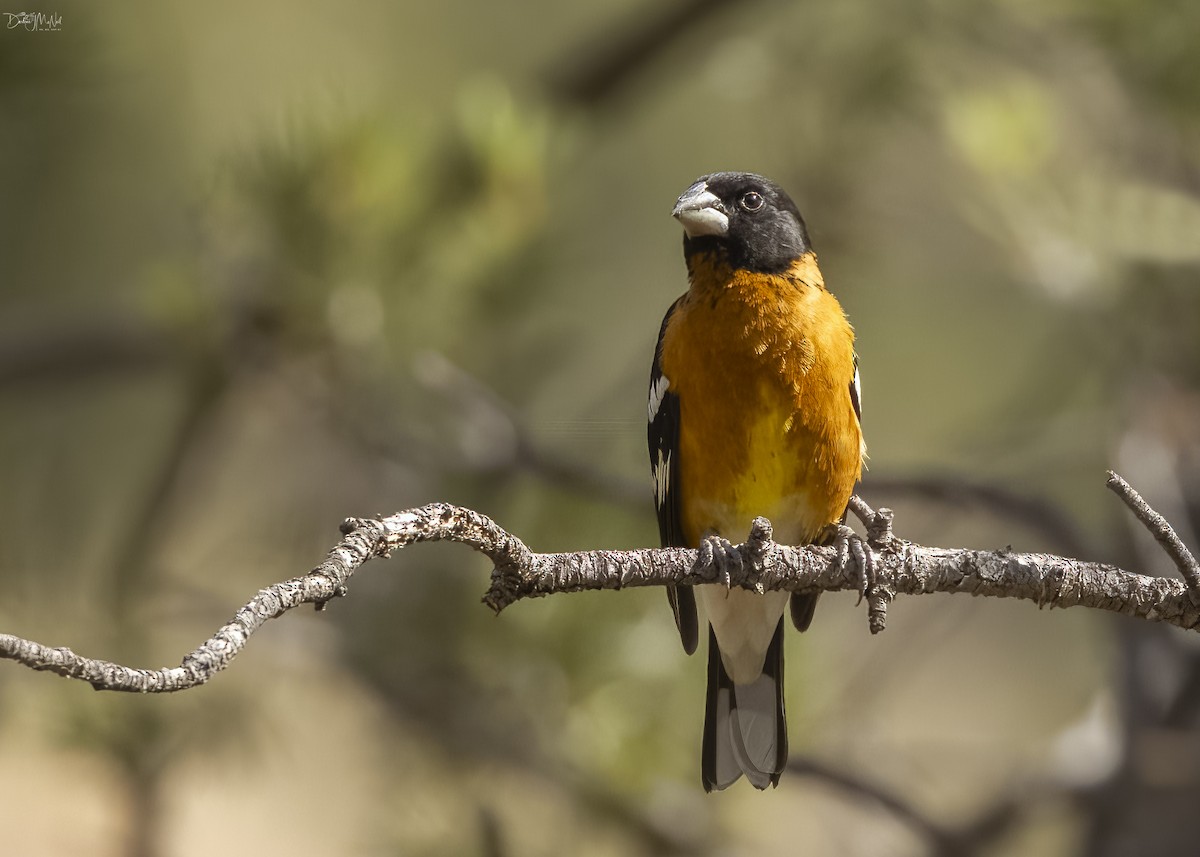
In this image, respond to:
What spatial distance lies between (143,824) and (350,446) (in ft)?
3.92

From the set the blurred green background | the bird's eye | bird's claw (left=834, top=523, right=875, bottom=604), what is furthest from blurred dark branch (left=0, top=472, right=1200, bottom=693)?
the bird's eye

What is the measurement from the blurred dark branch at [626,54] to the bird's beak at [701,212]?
1162mm

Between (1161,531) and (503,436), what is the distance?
71.9 inches

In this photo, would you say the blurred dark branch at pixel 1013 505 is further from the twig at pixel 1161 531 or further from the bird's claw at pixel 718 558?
the bird's claw at pixel 718 558

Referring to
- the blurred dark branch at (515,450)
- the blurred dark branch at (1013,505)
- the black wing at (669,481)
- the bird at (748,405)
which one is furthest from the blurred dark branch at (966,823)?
the blurred dark branch at (515,450)

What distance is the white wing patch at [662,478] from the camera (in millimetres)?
3303

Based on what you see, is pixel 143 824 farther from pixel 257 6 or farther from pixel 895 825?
pixel 257 6

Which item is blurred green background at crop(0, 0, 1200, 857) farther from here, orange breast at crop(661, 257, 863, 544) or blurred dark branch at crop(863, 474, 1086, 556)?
orange breast at crop(661, 257, 863, 544)

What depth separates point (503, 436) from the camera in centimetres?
340

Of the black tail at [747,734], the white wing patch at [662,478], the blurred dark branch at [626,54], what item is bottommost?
the black tail at [747,734]

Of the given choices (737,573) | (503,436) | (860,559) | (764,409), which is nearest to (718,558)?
(737,573)

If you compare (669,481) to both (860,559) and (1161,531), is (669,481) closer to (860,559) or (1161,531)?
(860,559)

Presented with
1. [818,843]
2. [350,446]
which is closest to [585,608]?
[350,446]

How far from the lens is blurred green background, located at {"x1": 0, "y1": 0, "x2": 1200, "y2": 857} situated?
3385 millimetres
